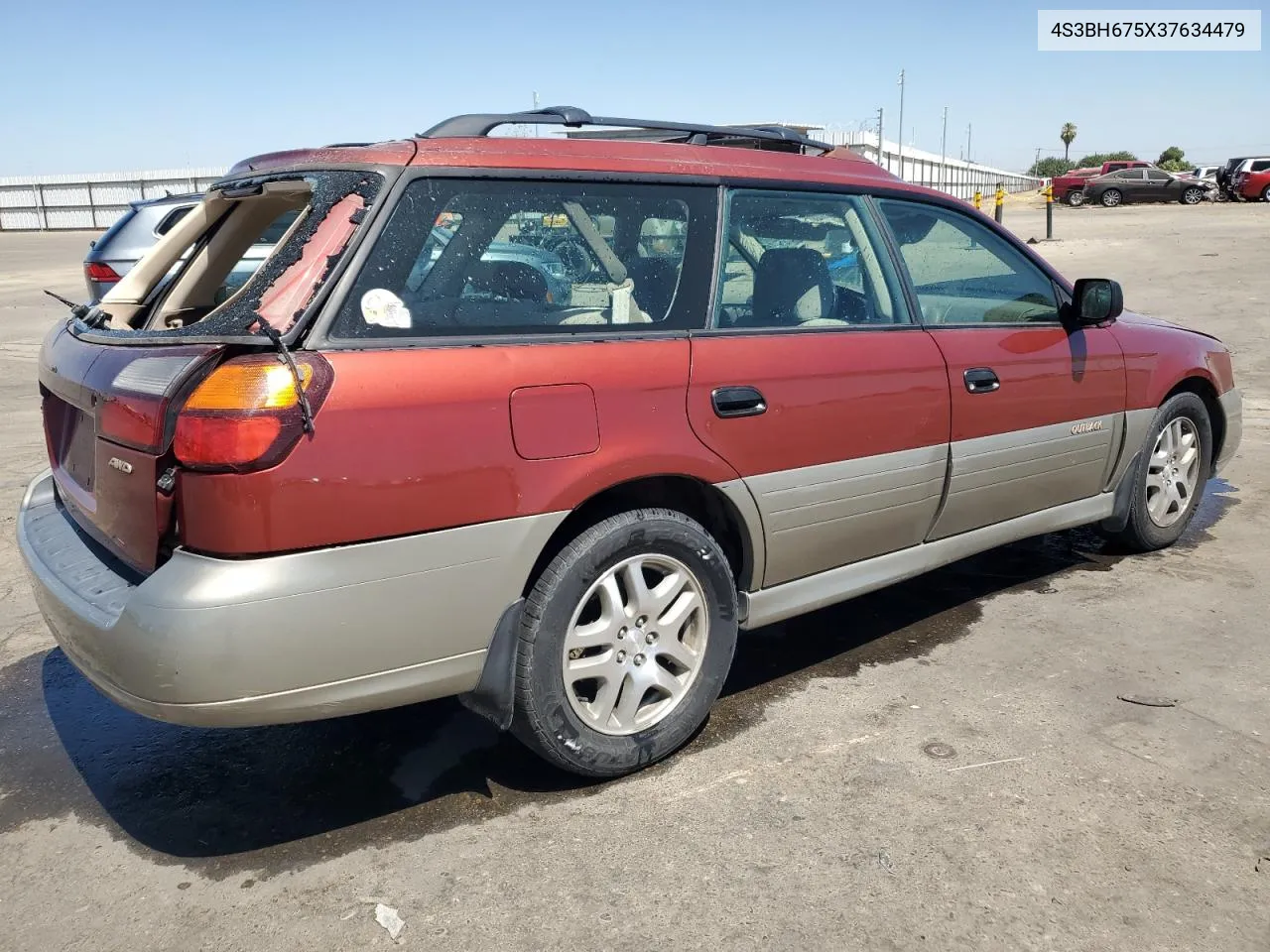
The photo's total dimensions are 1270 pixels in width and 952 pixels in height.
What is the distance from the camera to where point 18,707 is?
360 centimetres

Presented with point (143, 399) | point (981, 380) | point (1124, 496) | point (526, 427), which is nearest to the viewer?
point (143, 399)

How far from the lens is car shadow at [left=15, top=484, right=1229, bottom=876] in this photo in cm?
281

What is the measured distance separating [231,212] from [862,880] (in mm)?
2894

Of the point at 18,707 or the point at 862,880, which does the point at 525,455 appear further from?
the point at 18,707

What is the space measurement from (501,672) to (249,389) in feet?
3.21

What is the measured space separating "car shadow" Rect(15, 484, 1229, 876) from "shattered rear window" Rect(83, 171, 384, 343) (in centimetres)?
133

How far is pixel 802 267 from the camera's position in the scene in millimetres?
3527

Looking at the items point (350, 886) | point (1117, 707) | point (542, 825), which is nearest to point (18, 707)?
point (350, 886)

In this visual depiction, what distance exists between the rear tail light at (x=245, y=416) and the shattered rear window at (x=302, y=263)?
121 millimetres

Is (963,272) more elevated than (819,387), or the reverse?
(963,272)

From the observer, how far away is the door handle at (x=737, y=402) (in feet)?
10.1

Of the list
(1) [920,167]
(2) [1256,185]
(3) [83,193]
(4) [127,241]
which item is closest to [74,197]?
(3) [83,193]

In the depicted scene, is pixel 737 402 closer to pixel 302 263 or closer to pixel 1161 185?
pixel 302 263

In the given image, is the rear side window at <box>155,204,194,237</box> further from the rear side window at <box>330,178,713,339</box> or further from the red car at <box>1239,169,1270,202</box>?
the red car at <box>1239,169,1270,202</box>
